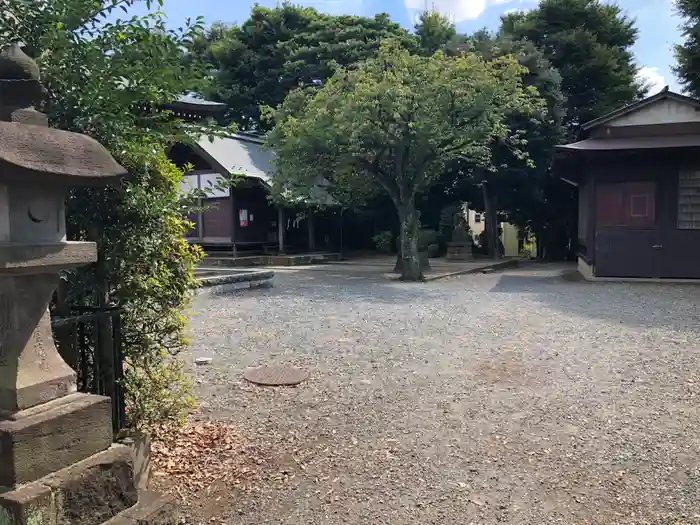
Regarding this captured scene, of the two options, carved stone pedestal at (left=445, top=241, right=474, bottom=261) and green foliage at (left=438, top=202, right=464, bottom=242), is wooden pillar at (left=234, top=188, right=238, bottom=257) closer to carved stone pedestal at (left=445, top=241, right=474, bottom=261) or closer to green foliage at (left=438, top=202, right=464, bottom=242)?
carved stone pedestal at (left=445, top=241, right=474, bottom=261)

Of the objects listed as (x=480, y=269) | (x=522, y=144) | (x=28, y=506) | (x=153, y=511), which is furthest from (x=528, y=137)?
(x=28, y=506)

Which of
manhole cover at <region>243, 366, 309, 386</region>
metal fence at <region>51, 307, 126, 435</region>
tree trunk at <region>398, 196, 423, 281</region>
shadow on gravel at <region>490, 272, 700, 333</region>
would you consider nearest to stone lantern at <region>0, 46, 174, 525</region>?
metal fence at <region>51, 307, 126, 435</region>

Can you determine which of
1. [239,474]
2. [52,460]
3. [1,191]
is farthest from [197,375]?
[1,191]

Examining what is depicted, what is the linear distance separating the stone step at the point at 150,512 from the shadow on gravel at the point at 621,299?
7.01 m

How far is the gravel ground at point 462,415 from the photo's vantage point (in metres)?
3.18

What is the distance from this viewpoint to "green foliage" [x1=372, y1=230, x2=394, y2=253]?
25.2 metres

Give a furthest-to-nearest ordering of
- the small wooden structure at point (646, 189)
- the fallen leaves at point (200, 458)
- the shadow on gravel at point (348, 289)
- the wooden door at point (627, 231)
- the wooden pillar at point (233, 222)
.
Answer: the wooden pillar at point (233, 222), the wooden door at point (627, 231), the small wooden structure at point (646, 189), the shadow on gravel at point (348, 289), the fallen leaves at point (200, 458)

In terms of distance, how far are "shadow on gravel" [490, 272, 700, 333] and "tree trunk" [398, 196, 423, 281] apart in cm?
200

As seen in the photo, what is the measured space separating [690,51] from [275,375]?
15855 mm

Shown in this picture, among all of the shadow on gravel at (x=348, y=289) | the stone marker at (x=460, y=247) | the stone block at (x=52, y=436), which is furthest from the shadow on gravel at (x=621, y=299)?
the stone marker at (x=460, y=247)

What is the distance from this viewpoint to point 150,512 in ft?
9.09

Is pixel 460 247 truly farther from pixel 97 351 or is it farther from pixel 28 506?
pixel 28 506

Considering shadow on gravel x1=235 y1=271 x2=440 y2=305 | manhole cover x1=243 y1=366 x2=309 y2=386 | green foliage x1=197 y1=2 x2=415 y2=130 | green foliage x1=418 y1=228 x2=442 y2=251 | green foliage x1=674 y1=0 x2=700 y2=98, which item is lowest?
manhole cover x1=243 y1=366 x2=309 y2=386

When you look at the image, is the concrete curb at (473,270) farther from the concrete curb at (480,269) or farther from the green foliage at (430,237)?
the green foliage at (430,237)
